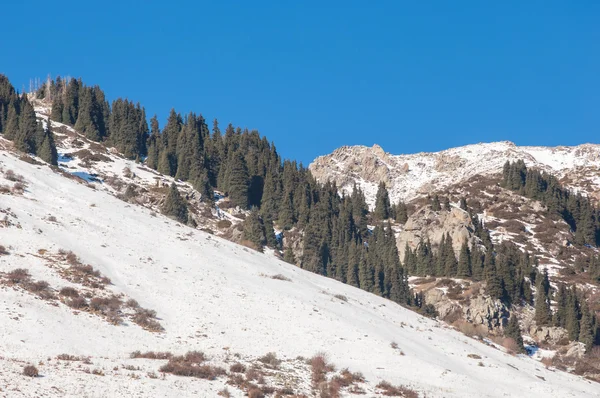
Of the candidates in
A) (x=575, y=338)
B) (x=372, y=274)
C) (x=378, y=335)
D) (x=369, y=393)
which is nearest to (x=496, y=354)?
Answer: (x=378, y=335)

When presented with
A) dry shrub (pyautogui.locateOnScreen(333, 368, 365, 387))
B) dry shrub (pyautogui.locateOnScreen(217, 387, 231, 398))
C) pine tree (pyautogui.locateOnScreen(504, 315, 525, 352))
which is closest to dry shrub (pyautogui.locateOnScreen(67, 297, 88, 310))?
dry shrub (pyautogui.locateOnScreen(217, 387, 231, 398))

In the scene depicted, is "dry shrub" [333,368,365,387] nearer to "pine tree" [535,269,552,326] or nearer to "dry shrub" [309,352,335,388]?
"dry shrub" [309,352,335,388]

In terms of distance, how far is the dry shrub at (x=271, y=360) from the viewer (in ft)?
106

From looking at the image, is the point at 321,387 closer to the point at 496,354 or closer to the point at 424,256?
the point at 496,354

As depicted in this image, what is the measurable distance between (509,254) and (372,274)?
28200 mm

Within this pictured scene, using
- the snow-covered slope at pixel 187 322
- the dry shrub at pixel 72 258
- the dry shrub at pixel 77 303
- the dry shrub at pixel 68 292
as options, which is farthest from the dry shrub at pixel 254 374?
the dry shrub at pixel 72 258

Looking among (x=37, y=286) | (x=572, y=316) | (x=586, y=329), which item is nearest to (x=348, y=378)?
(x=37, y=286)

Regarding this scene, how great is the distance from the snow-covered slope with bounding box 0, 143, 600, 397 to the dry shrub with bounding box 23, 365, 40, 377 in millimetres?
388

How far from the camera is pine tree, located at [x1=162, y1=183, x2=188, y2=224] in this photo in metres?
97.4

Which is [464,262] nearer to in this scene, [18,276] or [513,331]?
[513,331]

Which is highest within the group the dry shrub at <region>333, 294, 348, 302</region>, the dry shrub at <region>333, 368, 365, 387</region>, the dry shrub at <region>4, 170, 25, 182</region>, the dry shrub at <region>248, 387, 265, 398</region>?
the dry shrub at <region>4, 170, 25, 182</region>

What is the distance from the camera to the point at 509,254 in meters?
113

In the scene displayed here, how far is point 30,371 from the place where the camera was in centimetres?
2297

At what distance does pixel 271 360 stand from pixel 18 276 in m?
15.6
